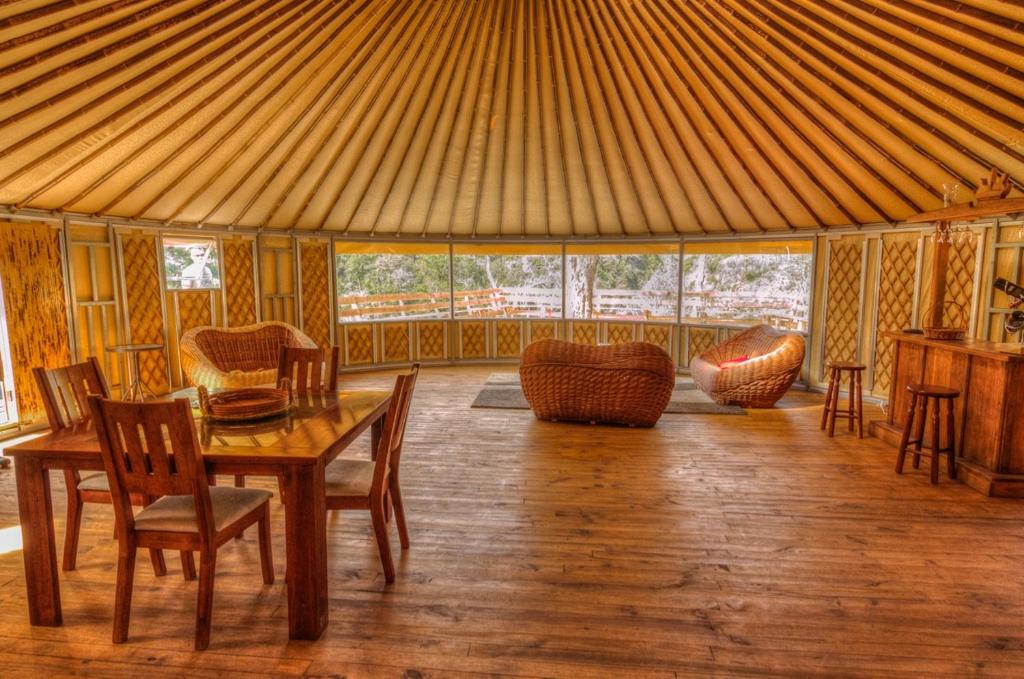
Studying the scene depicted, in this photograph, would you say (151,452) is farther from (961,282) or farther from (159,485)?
(961,282)

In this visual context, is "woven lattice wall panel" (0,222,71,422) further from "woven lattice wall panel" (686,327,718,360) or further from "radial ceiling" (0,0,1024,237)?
Result: "woven lattice wall panel" (686,327,718,360)

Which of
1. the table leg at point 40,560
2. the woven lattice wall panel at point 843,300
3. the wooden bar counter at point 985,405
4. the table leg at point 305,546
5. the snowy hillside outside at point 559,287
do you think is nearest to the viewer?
the table leg at point 305,546

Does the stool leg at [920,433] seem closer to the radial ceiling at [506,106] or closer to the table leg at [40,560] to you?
the radial ceiling at [506,106]

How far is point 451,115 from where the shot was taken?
577cm

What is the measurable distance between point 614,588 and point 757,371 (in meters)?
3.74

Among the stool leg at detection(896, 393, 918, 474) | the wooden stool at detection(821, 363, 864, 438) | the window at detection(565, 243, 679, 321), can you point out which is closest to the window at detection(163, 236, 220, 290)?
the window at detection(565, 243, 679, 321)

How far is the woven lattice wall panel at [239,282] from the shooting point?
269 inches

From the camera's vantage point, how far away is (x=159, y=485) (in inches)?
76.4

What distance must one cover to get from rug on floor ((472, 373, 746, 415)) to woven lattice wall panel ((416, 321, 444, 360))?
1.59 meters

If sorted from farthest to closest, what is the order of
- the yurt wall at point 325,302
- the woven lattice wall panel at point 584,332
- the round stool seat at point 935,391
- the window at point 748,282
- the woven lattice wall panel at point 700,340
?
the woven lattice wall panel at point 584,332, the woven lattice wall panel at point 700,340, the window at point 748,282, the yurt wall at point 325,302, the round stool seat at point 935,391

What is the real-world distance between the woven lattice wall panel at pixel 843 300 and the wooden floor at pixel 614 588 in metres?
2.80

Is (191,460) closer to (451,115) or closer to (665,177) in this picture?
(451,115)

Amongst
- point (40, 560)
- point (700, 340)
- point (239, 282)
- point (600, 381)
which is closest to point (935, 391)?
point (600, 381)

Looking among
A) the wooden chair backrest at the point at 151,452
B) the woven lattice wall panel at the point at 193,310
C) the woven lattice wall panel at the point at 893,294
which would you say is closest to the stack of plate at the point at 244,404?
the wooden chair backrest at the point at 151,452
